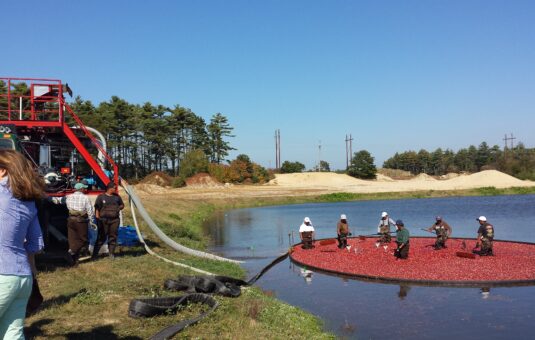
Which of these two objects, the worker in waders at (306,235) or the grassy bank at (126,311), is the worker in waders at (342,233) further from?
the grassy bank at (126,311)

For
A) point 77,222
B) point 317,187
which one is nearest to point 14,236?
point 77,222

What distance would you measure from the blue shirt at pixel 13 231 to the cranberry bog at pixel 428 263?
37.6ft

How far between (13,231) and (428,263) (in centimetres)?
1392

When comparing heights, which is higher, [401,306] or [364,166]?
[364,166]

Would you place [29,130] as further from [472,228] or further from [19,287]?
[472,228]

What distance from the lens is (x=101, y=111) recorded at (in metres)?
70.3

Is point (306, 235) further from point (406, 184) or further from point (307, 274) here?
point (406, 184)

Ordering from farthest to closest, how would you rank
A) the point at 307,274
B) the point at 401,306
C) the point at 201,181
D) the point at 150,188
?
the point at 201,181 → the point at 150,188 → the point at 307,274 → the point at 401,306

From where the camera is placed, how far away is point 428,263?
15.2m

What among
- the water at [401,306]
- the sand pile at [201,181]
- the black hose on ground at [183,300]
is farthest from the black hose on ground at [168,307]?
the sand pile at [201,181]

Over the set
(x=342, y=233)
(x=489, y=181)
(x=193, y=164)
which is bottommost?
(x=342, y=233)

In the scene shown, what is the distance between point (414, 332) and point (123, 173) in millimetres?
72148

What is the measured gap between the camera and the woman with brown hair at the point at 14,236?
3605 mm

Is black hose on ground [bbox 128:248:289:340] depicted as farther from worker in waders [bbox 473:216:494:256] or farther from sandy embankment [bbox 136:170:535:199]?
sandy embankment [bbox 136:170:535:199]
